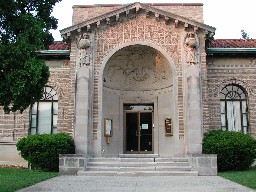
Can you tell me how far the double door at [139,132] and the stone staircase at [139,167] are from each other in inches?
158

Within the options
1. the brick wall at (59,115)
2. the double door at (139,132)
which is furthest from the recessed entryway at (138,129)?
the brick wall at (59,115)

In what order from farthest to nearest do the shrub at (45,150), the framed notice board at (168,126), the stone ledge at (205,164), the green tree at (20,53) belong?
the framed notice board at (168,126), the shrub at (45,150), the stone ledge at (205,164), the green tree at (20,53)

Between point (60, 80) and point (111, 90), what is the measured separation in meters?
3.29

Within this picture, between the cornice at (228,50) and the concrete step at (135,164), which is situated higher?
the cornice at (228,50)

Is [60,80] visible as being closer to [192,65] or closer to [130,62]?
[130,62]

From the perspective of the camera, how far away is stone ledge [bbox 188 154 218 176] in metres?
16.0

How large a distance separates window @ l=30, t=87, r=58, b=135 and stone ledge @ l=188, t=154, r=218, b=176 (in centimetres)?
938

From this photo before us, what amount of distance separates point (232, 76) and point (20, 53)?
14859 millimetres

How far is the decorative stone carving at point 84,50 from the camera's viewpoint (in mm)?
18891

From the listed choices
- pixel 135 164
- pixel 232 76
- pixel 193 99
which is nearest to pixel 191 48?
pixel 193 99

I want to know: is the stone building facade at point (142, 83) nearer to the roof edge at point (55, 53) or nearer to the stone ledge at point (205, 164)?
the roof edge at point (55, 53)

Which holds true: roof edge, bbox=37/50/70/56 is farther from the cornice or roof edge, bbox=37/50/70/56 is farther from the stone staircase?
the cornice

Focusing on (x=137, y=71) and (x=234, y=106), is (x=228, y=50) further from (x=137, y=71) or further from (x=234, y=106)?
(x=137, y=71)

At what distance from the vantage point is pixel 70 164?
1614cm
